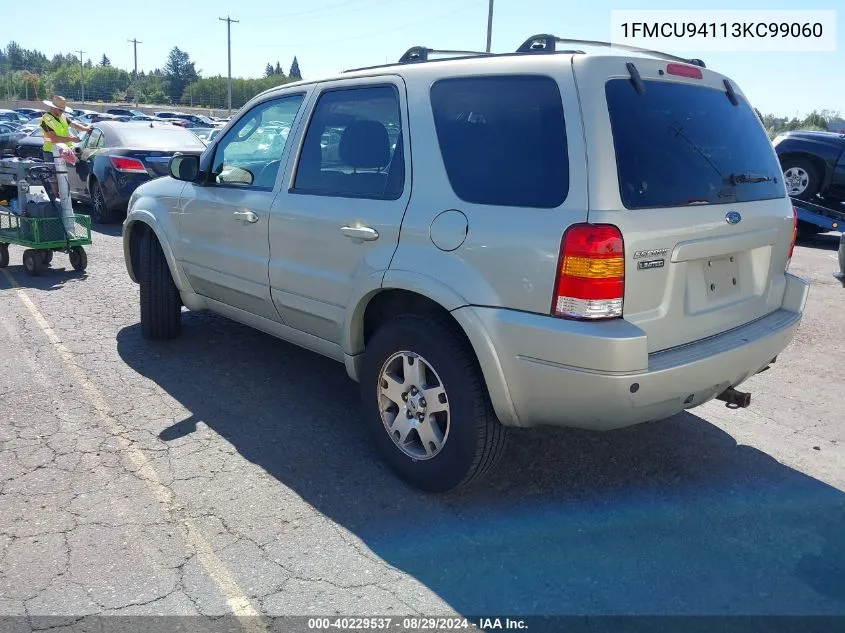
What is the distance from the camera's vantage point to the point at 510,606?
2768 mm

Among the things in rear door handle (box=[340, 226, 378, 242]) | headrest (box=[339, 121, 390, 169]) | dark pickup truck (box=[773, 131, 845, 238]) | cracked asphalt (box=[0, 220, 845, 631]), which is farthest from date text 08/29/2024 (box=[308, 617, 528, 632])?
dark pickup truck (box=[773, 131, 845, 238])

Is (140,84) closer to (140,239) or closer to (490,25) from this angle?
(490,25)

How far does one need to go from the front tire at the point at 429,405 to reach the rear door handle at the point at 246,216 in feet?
4.10

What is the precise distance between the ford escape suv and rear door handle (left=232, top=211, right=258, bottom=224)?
19 centimetres

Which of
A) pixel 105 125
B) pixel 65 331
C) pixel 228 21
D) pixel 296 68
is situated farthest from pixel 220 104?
pixel 65 331

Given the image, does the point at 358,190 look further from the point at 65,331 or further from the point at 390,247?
the point at 65,331

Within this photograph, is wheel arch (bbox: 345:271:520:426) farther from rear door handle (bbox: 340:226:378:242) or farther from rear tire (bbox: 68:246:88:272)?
rear tire (bbox: 68:246:88:272)

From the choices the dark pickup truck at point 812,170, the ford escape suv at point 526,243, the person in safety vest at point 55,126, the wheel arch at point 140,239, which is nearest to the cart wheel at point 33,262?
the person in safety vest at point 55,126

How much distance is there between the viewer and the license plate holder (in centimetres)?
325

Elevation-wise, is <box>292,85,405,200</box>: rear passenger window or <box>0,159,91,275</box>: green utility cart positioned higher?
<box>292,85,405,200</box>: rear passenger window

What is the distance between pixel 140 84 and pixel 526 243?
133452mm

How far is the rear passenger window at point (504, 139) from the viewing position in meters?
2.98

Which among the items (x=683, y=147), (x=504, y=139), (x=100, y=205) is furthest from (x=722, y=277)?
(x=100, y=205)

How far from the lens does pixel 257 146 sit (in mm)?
4652
